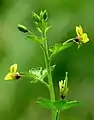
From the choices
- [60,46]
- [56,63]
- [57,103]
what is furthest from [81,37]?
[56,63]

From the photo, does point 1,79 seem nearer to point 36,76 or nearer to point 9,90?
point 9,90

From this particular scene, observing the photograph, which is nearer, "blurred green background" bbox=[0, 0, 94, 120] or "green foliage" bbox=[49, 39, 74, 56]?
"green foliage" bbox=[49, 39, 74, 56]

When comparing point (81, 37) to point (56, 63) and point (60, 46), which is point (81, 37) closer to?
point (60, 46)

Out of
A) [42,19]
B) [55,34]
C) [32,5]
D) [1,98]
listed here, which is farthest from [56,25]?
[42,19]

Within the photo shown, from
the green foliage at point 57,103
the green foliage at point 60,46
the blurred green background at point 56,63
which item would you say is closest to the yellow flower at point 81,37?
the green foliage at point 60,46

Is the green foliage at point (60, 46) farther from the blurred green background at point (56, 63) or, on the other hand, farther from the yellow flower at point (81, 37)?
the blurred green background at point (56, 63)

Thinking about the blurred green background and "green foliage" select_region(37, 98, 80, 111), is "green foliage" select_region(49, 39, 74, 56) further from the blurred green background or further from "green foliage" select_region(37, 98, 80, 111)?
the blurred green background

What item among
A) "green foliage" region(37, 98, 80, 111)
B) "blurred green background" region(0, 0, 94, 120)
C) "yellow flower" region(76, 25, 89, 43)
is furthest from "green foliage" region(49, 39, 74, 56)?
"blurred green background" region(0, 0, 94, 120)

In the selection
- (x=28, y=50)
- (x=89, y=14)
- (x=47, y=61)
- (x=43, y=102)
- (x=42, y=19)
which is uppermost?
(x=89, y=14)
